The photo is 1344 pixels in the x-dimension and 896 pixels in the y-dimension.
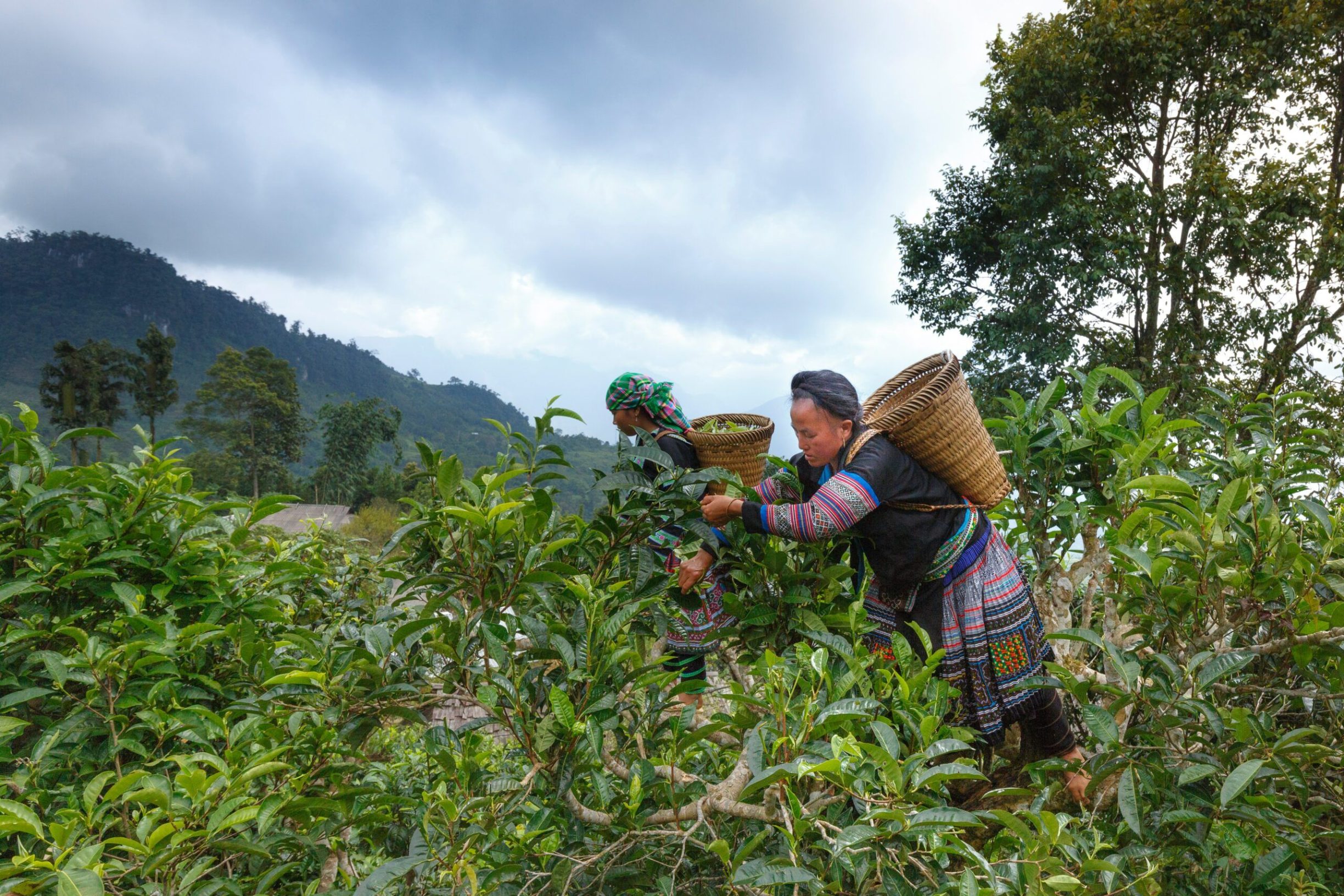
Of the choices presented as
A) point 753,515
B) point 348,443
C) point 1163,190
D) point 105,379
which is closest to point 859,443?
point 753,515

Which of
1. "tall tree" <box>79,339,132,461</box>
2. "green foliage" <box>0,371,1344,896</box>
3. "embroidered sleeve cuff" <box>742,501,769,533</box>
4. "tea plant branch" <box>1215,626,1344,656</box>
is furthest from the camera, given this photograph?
"tall tree" <box>79,339,132,461</box>

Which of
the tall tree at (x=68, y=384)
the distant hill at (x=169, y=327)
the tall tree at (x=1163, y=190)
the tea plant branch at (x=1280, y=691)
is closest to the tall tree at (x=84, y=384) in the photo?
the tall tree at (x=68, y=384)

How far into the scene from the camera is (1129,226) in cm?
Answer: 1047

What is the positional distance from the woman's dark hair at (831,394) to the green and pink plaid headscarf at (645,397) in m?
0.95

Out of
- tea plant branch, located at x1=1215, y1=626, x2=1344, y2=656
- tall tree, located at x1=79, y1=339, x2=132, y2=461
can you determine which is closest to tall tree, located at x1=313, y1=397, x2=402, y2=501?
tall tree, located at x1=79, y1=339, x2=132, y2=461

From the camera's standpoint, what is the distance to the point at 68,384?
36875 mm

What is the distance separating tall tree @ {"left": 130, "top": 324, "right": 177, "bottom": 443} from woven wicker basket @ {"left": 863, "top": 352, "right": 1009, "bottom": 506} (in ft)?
149

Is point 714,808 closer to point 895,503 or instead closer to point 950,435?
point 895,503

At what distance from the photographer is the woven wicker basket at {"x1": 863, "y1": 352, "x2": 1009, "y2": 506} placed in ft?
6.56

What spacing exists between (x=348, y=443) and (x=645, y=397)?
149ft

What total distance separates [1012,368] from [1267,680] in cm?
1001

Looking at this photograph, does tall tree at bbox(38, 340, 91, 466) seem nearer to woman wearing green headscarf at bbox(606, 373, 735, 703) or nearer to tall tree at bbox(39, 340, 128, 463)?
tall tree at bbox(39, 340, 128, 463)

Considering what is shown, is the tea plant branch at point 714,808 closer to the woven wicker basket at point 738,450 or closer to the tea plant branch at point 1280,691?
the tea plant branch at point 1280,691

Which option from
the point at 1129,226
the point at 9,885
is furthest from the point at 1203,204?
the point at 9,885
